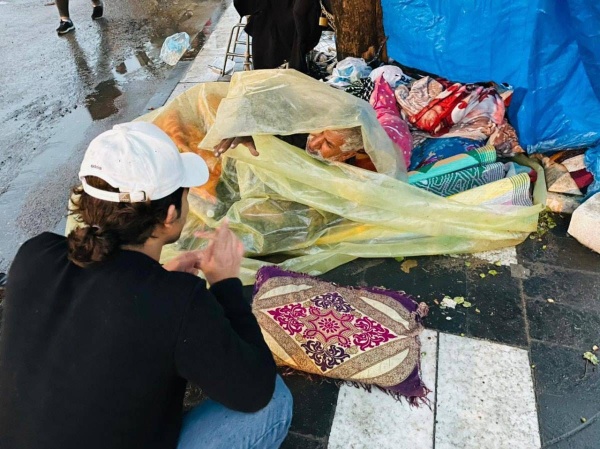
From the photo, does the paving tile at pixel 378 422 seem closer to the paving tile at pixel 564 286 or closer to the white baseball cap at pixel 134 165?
the paving tile at pixel 564 286

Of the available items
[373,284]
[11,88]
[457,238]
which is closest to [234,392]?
[373,284]

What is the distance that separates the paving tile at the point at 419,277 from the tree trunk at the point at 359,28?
1937 millimetres

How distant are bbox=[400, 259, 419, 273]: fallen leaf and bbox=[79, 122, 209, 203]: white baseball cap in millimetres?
1593

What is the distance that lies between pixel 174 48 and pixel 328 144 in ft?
11.7

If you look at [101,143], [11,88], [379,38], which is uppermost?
[101,143]

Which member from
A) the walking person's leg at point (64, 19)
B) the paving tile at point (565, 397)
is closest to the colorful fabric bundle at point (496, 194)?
the paving tile at point (565, 397)

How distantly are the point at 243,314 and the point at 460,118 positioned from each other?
254 cm

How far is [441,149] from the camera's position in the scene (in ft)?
10.5

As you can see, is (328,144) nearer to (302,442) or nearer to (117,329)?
(302,442)

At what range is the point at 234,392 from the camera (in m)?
1.29

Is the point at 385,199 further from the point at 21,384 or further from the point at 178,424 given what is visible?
the point at 21,384

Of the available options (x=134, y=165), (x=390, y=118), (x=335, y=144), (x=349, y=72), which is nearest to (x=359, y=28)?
(x=349, y=72)

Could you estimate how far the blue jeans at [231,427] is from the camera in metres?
1.51

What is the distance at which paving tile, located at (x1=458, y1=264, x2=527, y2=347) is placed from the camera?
236 centimetres
